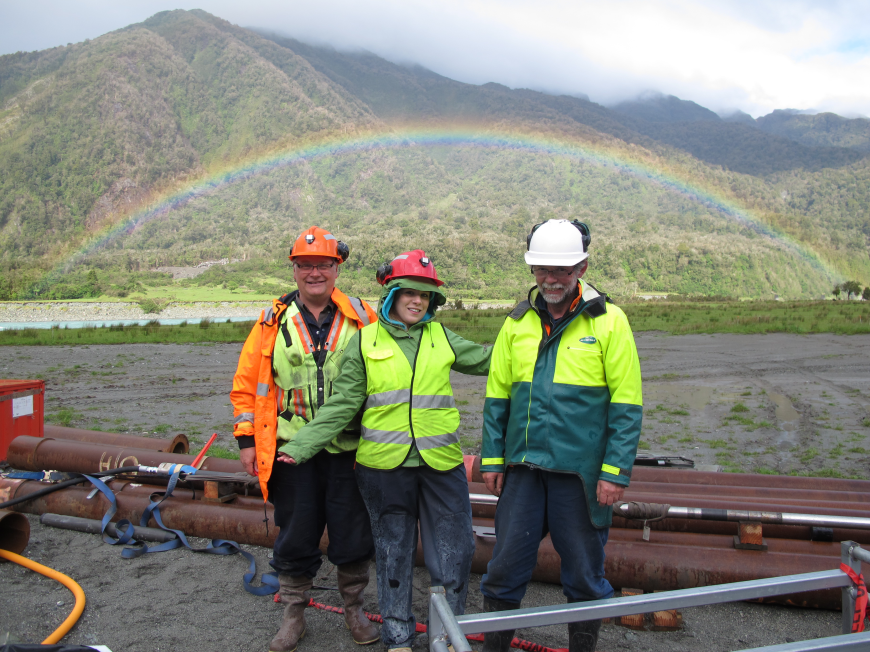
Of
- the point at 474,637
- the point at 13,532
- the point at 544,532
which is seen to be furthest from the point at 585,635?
the point at 13,532

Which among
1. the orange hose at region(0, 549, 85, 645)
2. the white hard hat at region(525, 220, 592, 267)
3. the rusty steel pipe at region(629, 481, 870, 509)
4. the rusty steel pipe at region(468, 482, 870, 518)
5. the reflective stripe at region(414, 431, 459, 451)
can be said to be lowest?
the orange hose at region(0, 549, 85, 645)

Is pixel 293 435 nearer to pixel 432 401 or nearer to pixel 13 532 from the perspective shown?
pixel 432 401

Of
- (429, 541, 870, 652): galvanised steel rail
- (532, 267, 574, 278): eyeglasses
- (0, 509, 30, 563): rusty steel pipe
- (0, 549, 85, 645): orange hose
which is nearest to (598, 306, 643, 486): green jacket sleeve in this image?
(532, 267, 574, 278): eyeglasses

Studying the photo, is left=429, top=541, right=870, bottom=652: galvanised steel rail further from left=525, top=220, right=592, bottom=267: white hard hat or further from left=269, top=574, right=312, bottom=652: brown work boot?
left=269, top=574, right=312, bottom=652: brown work boot

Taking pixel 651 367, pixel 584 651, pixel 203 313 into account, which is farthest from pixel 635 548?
pixel 203 313

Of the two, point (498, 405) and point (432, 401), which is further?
point (432, 401)

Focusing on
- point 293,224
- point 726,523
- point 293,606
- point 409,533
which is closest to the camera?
point 409,533

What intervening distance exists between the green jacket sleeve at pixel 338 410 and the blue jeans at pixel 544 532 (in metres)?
0.95

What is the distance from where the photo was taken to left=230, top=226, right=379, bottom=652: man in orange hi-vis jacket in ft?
11.8

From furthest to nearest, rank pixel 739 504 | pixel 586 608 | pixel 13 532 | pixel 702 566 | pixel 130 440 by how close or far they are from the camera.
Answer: pixel 130 440 → pixel 13 532 → pixel 739 504 → pixel 702 566 → pixel 586 608

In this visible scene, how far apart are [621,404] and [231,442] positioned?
7874 mm

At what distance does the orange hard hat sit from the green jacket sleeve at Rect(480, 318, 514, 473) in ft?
3.80

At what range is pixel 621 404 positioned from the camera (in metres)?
2.88

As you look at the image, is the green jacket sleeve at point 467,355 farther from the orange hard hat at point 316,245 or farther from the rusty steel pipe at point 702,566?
the rusty steel pipe at point 702,566
